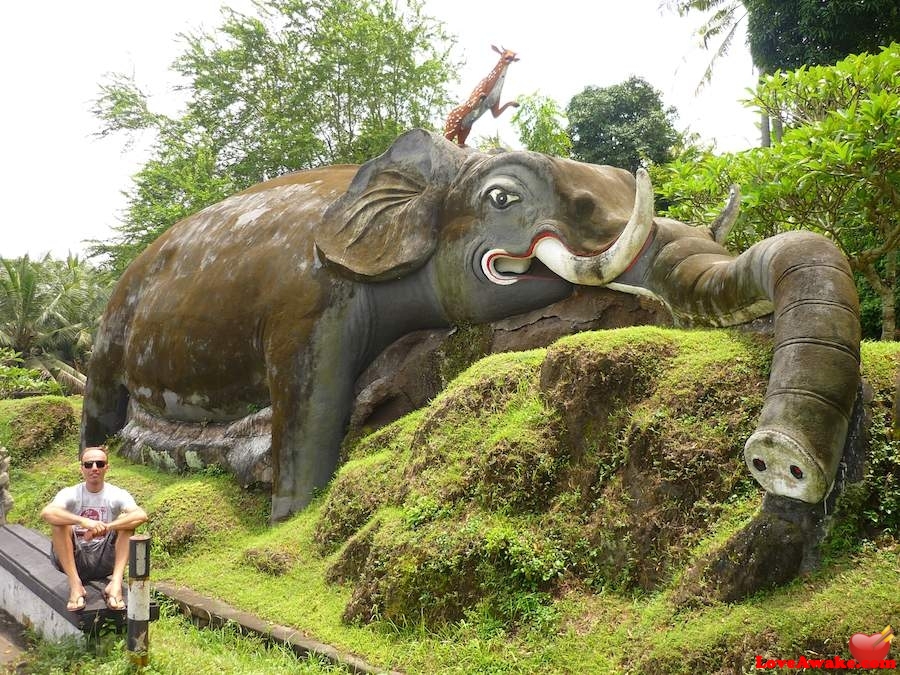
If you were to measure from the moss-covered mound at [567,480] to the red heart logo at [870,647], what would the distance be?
3.06ft

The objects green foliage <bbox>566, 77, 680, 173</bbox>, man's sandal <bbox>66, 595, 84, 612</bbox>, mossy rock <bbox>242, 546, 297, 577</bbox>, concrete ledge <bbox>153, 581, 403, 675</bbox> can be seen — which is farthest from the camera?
green foliage <bbox>566, 77, 680, 173</bbox>

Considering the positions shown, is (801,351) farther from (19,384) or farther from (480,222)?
(19,384)

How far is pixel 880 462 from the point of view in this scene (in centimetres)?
354

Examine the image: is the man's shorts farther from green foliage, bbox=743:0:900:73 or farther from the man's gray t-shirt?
green foliage, bbox=743:0:900:73

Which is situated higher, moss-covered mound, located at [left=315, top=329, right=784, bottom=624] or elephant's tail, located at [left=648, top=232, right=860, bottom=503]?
elephant's tail, located at [left=648, top=232, right=860, bottom=503]

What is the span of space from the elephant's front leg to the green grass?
927mm

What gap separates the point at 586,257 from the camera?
5828mm

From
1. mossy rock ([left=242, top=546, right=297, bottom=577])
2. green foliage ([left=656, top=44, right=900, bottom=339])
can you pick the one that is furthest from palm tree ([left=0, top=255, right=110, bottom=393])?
green foliage ([left=656, top=44, right=900, bottom=339])

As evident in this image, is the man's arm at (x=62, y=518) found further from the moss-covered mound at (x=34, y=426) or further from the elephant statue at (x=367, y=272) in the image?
the moss-covered mound at (x=34, y=426)

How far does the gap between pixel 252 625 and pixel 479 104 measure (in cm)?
557

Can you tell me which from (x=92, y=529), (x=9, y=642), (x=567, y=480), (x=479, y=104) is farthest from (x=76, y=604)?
(x=479, y=104)

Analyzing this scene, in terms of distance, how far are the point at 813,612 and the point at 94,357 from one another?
832 cm

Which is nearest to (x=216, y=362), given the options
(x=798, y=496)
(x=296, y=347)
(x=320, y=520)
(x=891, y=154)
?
(x=296, y=347)

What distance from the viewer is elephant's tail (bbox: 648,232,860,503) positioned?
324 cm
